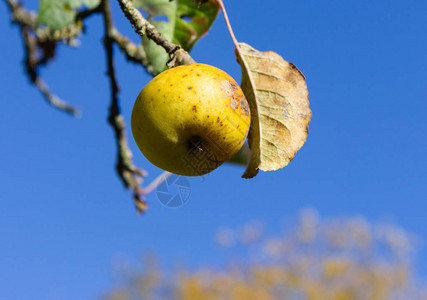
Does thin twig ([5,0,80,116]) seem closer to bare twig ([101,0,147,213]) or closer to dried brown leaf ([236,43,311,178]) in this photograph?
bare twig ([101,0,147,213])

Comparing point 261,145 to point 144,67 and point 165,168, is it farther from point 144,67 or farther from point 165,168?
point 144,67

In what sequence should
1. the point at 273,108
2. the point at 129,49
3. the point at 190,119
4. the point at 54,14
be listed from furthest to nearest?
the point at 129,49 < the point at 54,14 < the point at 273,108 < the point at 190,119

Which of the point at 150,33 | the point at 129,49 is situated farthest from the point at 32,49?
the point at 150,33

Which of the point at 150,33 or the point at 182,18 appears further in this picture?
the point at 182,18

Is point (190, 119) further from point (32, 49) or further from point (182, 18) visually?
point (32, 49)

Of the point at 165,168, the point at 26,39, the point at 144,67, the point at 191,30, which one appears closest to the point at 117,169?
the point at 144,67

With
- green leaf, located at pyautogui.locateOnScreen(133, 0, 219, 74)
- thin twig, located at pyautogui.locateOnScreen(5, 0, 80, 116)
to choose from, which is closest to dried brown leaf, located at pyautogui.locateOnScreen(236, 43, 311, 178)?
green leaf, located at pyautogui.locateOnScreen(133, 0, 219, 74)
